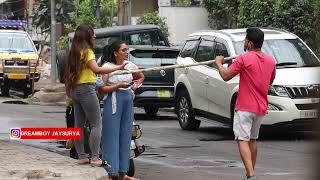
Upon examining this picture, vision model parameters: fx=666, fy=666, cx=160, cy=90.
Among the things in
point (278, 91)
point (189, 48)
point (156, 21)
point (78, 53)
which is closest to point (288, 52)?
point (278, 91)

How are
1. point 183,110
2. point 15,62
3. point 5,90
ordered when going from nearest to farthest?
point 183,110 < point 15,62 < point 5,90

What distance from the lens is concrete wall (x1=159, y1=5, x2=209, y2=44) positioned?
102ft

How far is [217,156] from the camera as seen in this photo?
9.91m

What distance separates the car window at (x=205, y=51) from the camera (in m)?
13.1

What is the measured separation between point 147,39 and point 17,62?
7834 millimetres

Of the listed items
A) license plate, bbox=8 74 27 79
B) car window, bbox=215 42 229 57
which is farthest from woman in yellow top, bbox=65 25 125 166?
license plate, bbox=8 74 27 79

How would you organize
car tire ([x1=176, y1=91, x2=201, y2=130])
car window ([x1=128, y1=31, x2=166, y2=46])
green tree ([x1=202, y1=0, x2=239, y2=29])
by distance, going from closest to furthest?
car tire ([x1=176, y1=91, x2=201, y2=130])
car window ([x1=128, y1=31, x2=166, y2=46])
green tree ([x1=202, y1=0, x2=239, y2=29])

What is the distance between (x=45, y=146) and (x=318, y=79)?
954 cm

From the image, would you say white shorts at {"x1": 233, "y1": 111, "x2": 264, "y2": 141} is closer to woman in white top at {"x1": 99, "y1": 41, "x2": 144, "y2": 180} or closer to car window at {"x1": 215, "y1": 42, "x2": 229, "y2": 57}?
woman in white top at {"x1": 99, "y1": 41, "x2": 144, "y2": 180}

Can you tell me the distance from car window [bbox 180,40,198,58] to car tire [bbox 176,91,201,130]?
0.83 meters

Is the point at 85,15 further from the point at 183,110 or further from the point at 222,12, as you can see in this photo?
the point at 183,110

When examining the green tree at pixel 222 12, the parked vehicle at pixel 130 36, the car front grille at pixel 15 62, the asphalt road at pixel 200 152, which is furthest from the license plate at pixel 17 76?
the asphalt road at pixel 200 152

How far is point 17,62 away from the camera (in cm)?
2523

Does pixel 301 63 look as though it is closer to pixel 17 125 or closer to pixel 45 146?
pixel 45 146
